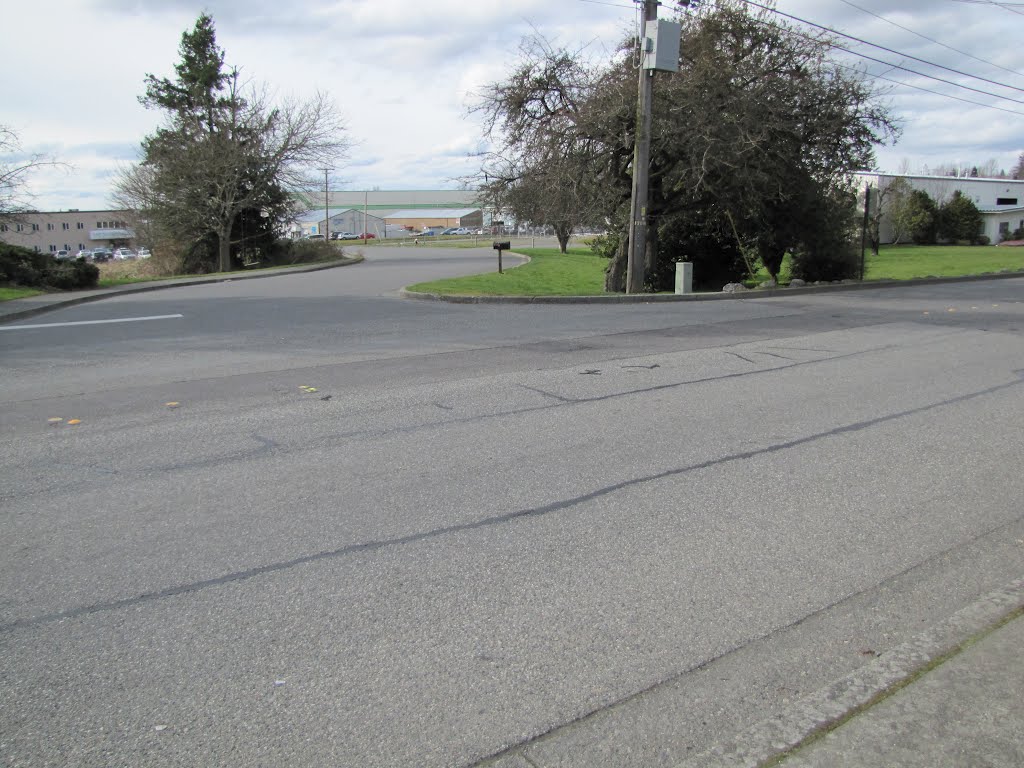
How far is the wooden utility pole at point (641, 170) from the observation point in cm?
1817

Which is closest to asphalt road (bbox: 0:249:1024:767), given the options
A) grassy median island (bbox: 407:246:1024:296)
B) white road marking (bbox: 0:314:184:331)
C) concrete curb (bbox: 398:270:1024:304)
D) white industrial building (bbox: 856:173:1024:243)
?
white road marking (bbox: 0:314:184:331)

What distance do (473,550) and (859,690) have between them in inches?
80.5

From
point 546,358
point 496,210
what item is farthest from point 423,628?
point 496,210

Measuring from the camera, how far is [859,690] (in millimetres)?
3107

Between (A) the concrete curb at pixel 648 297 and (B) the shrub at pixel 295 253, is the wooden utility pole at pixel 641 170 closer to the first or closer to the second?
(A) the concrete curb at pixel 648 297

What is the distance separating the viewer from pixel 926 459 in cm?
607

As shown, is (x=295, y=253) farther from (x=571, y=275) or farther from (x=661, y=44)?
(x=661, y=44)

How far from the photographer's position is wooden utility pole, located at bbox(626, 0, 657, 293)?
715 inches

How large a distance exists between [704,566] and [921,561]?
1.20 meters

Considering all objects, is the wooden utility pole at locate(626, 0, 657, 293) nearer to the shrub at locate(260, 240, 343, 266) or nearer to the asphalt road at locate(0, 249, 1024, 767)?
the asphalt road at locate(0, 249, 1024, 767)

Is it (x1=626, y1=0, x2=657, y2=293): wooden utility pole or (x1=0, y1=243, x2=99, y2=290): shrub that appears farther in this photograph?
(x1=0, y1=243, x2=99, y2=290): shrub

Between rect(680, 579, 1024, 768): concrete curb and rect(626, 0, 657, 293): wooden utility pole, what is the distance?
1626cm

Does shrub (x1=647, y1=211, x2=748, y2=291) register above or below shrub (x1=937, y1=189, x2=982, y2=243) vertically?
below

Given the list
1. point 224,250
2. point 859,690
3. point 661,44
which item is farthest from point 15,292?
point 859,690
